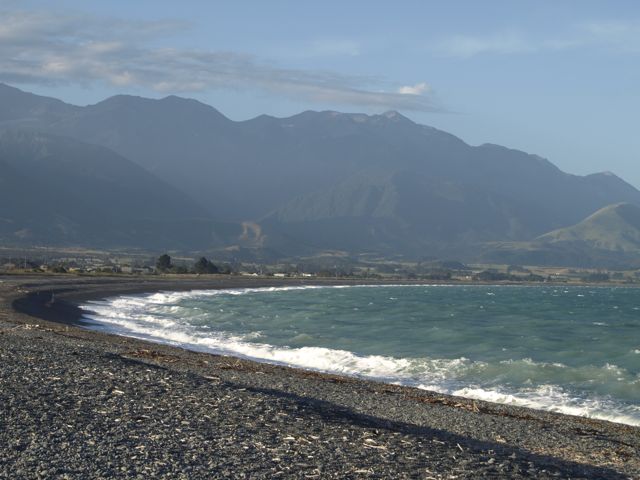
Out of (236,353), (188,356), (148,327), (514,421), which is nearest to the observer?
(514,421)

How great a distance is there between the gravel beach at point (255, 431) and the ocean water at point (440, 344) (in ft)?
16.0

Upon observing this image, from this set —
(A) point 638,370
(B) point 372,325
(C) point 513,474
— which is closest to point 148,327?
(B) point 372,325

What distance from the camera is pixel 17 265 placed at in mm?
122938

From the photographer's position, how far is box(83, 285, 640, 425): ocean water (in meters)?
28.3

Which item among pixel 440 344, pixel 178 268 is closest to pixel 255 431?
pixel 440 344

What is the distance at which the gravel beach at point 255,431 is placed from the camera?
12281 millimetres

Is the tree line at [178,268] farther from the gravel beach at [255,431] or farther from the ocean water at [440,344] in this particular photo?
the gravel beach at [255,431]

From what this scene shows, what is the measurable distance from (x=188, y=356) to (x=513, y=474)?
17987 millimetres

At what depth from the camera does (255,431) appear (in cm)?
1428

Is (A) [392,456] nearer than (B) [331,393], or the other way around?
(A) [392,456]

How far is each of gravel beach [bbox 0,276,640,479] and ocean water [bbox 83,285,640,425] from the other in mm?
4862

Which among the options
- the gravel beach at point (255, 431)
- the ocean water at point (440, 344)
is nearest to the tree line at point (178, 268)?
the ocean water at point (440, 344)

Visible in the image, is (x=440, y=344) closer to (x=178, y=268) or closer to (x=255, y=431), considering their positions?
(x=255, y=431)

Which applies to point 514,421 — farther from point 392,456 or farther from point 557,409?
point 392,456
